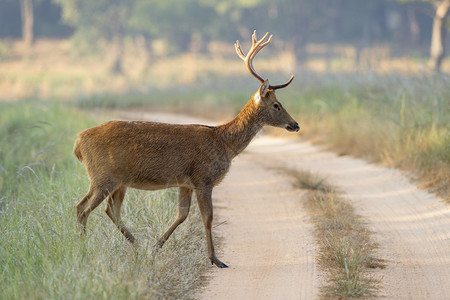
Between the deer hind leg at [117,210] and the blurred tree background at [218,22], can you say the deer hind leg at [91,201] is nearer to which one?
the deer hind leg at [117,210]

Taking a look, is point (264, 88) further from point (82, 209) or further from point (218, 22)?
point (218, 22)

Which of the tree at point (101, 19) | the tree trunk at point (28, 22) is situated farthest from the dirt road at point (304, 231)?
the tree trunk at point (28, 22)

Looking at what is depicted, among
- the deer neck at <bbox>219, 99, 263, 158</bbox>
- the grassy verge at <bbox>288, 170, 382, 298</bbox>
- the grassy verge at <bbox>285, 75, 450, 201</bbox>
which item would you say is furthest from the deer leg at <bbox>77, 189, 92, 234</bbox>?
the grassy verge at <bbox>285, 75, 450, 201</bbox>

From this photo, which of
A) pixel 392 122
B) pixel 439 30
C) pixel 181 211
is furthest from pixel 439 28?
pixel 181 211

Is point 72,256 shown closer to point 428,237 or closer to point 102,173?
point 102,173

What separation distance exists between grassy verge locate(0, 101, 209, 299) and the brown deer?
27cm

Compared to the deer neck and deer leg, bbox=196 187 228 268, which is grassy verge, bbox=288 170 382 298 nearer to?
deer leg, bbox=196 187 228 268

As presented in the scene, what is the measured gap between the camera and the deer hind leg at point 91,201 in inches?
256

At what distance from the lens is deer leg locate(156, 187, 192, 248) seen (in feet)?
22.6

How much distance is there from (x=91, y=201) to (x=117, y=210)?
0.48m

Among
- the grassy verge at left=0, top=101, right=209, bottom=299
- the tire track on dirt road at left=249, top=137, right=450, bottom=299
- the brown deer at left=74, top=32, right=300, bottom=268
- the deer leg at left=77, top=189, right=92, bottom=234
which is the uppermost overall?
the brown deer at left=74, top=32, right=300, bottom=268

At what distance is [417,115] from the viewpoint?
39.1 feet

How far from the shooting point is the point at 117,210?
6957mm

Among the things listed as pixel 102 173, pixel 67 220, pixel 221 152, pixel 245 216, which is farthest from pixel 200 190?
pixel 245 216
